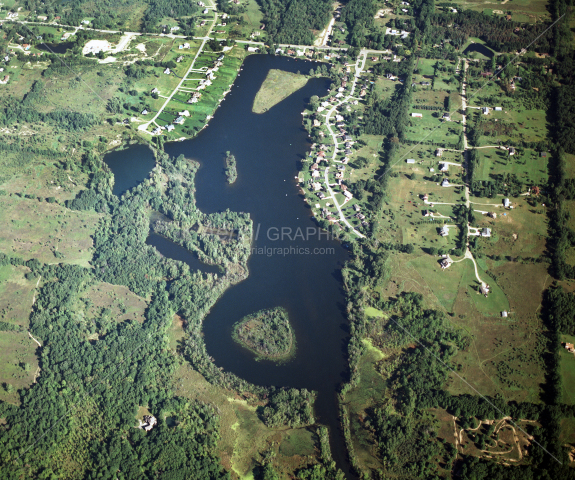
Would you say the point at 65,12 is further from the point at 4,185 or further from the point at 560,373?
the point at 560,373

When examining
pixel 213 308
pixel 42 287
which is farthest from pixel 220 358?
pixel 42 287

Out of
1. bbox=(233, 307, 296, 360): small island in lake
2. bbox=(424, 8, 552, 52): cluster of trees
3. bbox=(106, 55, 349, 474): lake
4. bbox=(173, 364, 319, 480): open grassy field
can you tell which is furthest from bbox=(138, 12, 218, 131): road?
bbox=(173, 364, 319, 480): open grassy field

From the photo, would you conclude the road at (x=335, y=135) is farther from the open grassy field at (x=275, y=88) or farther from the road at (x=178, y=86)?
the road at (x=178, y=86)

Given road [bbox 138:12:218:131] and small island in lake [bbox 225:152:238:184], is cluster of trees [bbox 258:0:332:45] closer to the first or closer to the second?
road [bbox 138:12:218:131]

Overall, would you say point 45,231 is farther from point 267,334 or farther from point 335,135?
point 335,135

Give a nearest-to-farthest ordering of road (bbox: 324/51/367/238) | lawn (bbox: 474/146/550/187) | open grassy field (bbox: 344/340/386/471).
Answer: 1. open grassy field (bbox: 344/340/386/471)
2. road (bbox: 324/51/367/238)
3. lawn (bbox: 474/146/550/187)
